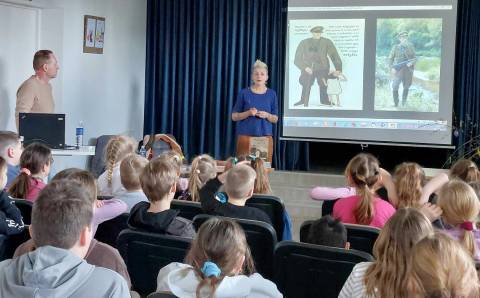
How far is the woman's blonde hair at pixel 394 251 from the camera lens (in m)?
1.94

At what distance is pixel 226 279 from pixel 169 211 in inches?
38.2

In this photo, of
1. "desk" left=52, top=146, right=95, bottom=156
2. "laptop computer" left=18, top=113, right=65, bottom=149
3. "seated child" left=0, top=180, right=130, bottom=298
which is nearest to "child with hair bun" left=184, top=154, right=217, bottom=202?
"desk" left=52, top=146, right=95, bottom=156

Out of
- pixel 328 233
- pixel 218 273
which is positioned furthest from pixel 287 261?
pixel 218 273

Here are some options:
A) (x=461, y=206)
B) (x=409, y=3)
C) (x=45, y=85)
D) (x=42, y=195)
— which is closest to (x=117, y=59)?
(x=45, y=85)

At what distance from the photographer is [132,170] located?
3.46 m

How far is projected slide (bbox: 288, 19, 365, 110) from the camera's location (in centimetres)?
707

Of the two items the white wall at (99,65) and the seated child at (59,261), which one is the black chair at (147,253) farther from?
the white wall at (99,65)

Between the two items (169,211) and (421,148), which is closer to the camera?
(169,211)

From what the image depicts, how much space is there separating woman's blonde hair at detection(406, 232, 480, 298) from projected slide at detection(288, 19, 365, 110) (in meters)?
5.48

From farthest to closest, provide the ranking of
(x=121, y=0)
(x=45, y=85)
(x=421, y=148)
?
1. (x=121, y=0)
2. (x=421, y=148)
3. (x=45, y=85)

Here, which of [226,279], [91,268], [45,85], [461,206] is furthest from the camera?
[45,85]

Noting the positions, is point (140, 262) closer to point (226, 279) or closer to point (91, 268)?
point (226, 279)

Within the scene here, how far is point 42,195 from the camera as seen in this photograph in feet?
5.54

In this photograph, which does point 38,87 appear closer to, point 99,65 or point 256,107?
point 99,65
